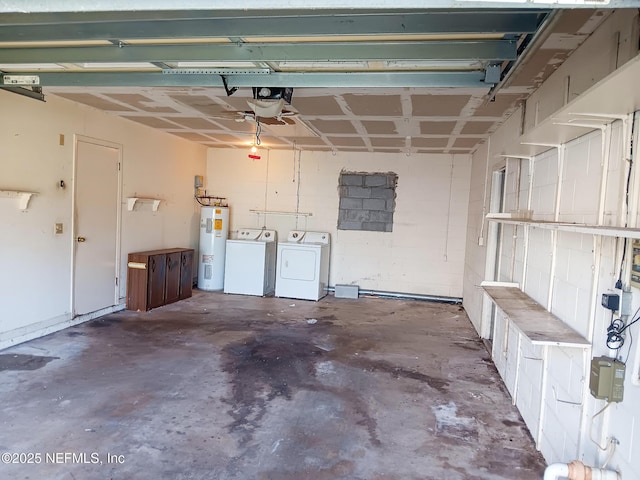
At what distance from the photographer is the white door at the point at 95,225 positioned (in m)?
4.81

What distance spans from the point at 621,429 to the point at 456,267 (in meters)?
5.50

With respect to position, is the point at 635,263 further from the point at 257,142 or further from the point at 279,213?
the point at 279,213

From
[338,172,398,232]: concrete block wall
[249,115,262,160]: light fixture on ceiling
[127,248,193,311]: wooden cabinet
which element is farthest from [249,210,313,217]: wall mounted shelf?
[249,115,262,160]: light fixture on ceiling

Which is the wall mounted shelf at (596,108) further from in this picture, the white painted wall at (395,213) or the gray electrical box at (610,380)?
the white painted wall at (395,213)

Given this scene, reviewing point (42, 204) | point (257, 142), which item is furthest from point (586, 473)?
point (42, 204)

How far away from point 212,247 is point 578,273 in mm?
5842

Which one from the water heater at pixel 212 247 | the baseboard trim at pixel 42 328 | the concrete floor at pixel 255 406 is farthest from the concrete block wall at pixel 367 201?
the baseboard trim at pixel 42 328

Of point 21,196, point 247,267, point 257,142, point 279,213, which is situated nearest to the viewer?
point 21,196

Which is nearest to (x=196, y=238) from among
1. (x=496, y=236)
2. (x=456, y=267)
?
(x=456, y=267)

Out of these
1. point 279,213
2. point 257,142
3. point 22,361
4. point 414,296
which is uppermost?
point 257,142

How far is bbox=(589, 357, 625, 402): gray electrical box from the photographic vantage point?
173 centimetres

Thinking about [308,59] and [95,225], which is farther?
[95,225]

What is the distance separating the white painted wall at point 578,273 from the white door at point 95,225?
441 centimetres

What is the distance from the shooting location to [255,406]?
306 cm
